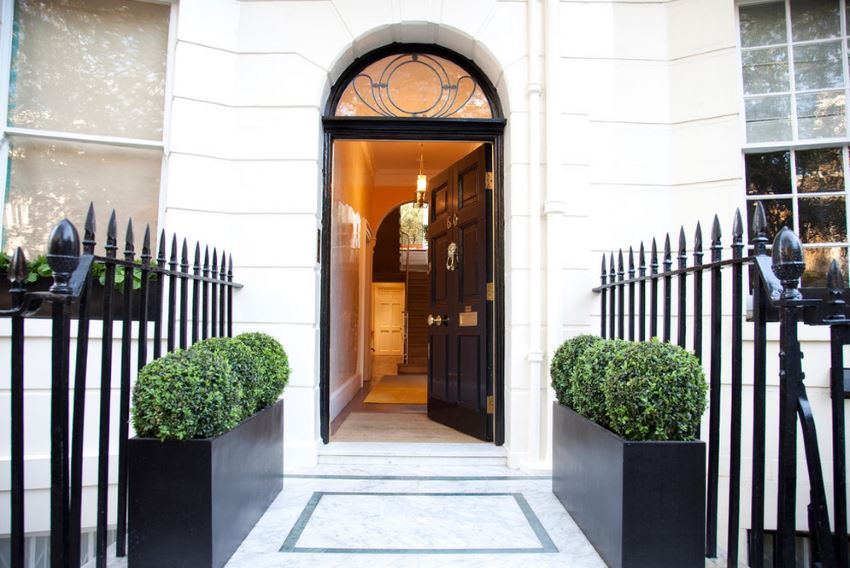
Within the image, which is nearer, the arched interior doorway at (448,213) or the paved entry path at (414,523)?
the paved entry path at (414,523)

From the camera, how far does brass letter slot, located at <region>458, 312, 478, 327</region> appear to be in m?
4.30

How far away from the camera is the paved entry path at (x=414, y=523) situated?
214cm

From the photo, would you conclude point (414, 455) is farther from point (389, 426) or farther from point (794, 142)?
point (794, 142)

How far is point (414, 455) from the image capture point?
3.61 metres

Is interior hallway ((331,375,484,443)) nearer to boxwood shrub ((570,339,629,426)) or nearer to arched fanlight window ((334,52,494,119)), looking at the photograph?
boxwood shrub ((570,339,629,426))

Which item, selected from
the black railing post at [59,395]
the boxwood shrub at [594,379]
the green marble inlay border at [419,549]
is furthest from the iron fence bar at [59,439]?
the boxwood shrub at [594,379]

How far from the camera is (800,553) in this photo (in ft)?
11.9

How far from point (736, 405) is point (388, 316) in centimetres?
1419

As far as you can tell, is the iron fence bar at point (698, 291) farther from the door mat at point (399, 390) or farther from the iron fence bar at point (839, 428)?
the door mat at point (399, 390)

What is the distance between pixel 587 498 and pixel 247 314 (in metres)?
2.47

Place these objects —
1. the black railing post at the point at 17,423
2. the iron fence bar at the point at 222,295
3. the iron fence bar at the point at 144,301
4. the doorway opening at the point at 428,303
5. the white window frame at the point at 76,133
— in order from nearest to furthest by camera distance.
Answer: the black railing post at the point at 17,423 < the iron fence bar at the point at 144,301 < the iron fence bar at the point at 222,295 < the white window frame at the point at 76,133 < the doorway opening at the point at 428,303

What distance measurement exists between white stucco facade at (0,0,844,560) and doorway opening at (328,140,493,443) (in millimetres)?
566

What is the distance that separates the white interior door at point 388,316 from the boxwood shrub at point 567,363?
12947mm

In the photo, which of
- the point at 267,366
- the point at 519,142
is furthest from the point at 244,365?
the point at 519,142
